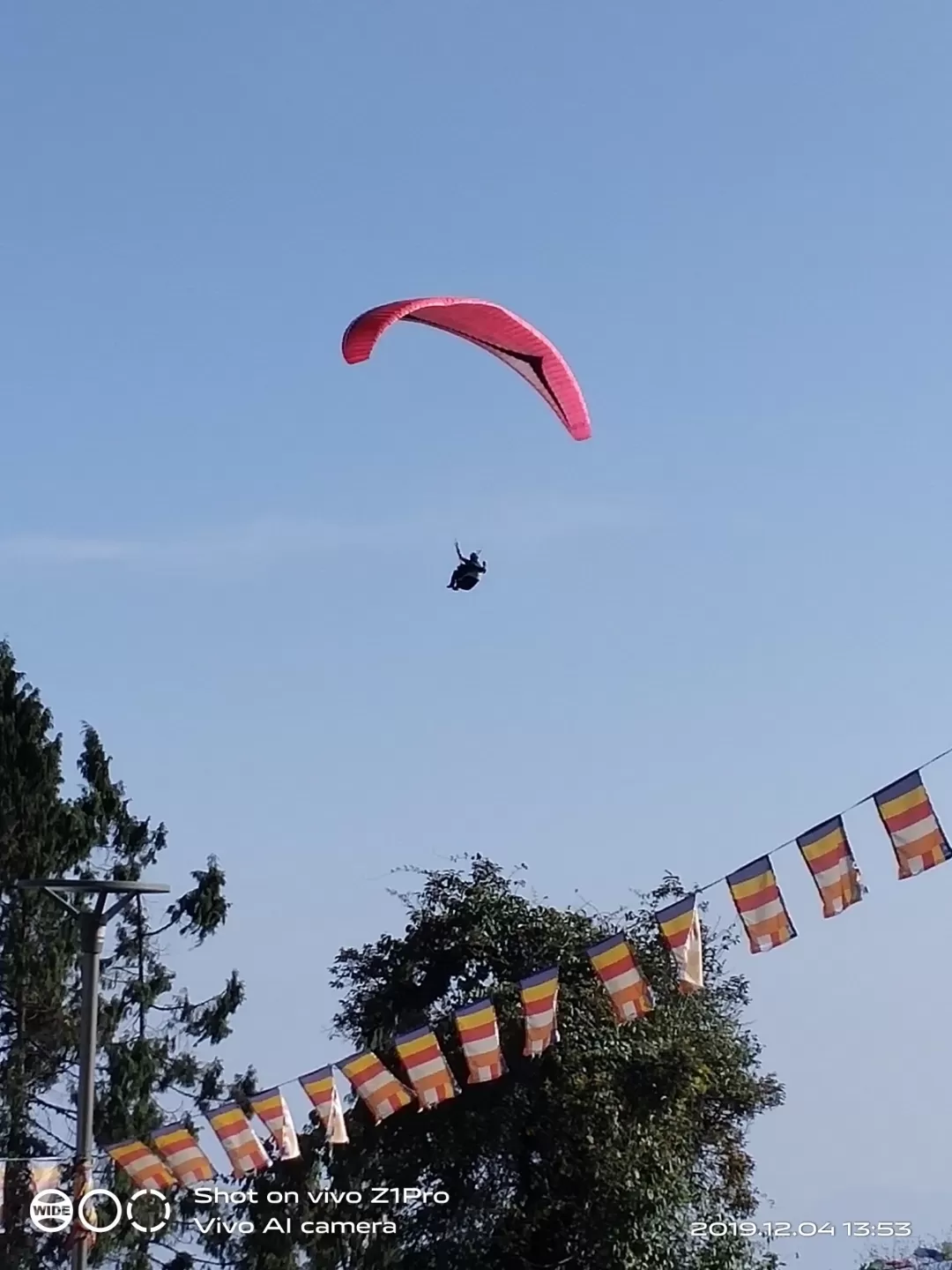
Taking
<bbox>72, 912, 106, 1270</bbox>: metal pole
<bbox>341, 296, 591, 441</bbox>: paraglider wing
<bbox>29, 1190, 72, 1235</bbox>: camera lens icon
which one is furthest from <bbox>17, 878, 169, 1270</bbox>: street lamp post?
<bbox>341, 296, 591, 441</bbox>: paraglider wing

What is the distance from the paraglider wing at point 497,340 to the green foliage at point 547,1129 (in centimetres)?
799

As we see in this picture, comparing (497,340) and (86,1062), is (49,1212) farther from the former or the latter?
(497,340)

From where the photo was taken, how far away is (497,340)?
65.4ft

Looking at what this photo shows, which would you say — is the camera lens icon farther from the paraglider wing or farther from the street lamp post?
the paraglider wing

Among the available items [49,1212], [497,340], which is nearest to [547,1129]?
[49,1212]

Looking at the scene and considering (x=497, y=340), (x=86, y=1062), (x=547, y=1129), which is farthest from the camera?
(x=547, y=1129)

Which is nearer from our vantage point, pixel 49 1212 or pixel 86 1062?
pixel 86 1062

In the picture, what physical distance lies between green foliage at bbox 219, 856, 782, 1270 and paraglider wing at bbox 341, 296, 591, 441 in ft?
26.2

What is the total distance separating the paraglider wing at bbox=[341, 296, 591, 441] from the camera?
1853 centimetres

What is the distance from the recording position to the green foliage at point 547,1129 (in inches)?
934

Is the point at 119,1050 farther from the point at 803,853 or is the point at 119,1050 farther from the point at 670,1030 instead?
the point at 803,853

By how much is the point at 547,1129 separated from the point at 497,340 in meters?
10.1

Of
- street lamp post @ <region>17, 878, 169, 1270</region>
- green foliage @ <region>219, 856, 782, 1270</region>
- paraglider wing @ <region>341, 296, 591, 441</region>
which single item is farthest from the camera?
green foliage @ <region>219, 856, 782, 1270</region>

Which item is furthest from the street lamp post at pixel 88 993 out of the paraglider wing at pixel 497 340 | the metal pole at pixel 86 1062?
the paraglider wing at pixel 497 340
